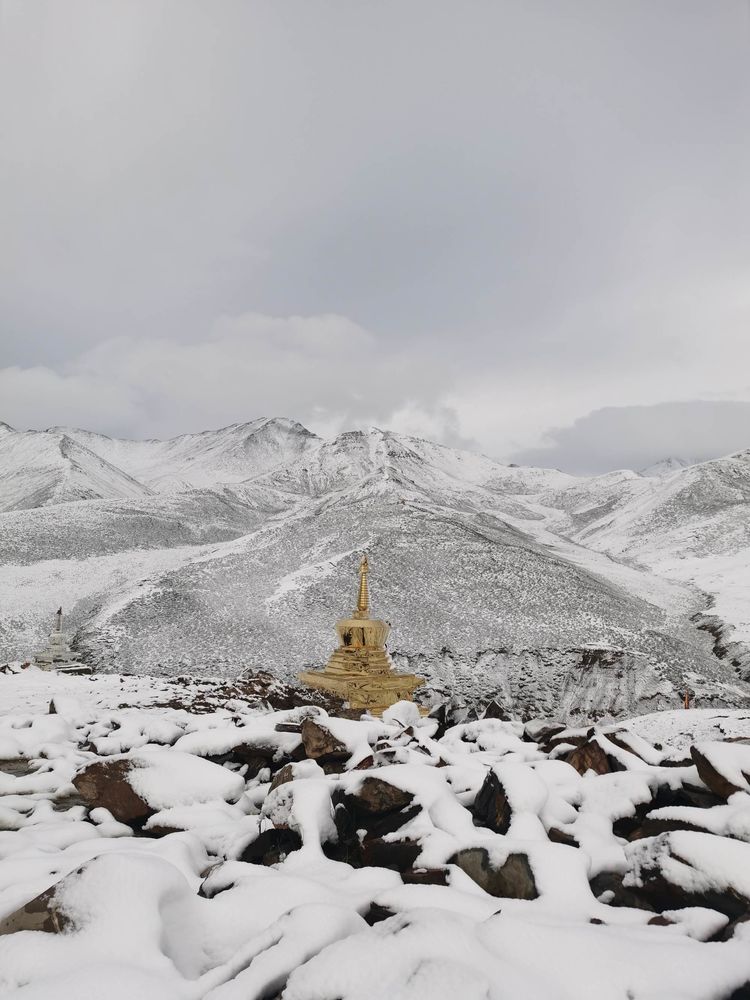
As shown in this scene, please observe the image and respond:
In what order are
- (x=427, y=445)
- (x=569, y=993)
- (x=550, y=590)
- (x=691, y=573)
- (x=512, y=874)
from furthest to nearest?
(x=427, y=445) < (x=691, y=573) < (x=550, y=590) < (x=512, y=874) < (x=569, y=993)

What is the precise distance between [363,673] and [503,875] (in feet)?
41.0

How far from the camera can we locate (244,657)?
22828 millimetres

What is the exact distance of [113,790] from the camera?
3789 mm

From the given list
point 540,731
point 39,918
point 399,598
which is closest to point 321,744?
point 540,731

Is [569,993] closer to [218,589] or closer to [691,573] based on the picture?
[218,589]

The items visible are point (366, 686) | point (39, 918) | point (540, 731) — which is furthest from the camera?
point (366, 686)

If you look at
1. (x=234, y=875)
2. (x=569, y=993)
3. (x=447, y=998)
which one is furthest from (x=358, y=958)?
(x=234, y=875)

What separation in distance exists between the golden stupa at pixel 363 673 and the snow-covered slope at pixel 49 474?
55377mm

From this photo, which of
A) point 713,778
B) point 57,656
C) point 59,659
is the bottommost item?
point 59,659

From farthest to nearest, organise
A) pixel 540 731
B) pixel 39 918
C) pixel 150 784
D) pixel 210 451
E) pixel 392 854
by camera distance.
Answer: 1. pixel 210 451
2. pixel 540 731
3. pixel 150 784
4. pixel 392 854
5. pixel 39 918

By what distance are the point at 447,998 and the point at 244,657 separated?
22.2 metres

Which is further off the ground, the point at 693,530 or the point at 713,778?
the point at 693,530

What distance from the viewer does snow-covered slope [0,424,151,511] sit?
64438mm

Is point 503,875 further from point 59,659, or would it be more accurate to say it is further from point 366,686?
point 59,659
